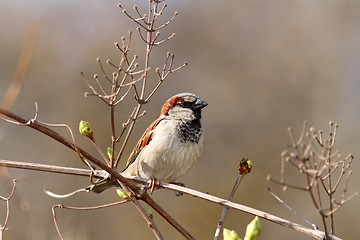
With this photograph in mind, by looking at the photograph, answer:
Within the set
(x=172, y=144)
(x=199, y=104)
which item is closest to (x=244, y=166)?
(x=172, y=144)

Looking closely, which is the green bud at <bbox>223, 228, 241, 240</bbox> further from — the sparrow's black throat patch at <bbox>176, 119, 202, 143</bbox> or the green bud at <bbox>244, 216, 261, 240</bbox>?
the sparrow's black throat patch at <bbox>176, 119, 202, 143</bbox>

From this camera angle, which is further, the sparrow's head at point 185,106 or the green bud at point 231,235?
the sparrow's head at point 185,106

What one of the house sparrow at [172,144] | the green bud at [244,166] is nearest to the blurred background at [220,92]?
the house sparrow at [172,144]

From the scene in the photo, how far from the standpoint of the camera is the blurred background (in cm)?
743

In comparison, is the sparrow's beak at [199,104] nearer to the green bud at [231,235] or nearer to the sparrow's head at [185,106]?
the sparrow's head at [185,106]

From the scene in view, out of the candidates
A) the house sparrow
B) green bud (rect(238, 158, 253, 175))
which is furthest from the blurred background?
green bud (rect(238, 158, 253, 175))

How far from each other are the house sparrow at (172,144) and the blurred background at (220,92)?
3.36 m

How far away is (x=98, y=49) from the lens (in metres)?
8.66

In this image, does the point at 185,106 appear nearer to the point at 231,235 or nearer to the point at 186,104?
the point at 186,104

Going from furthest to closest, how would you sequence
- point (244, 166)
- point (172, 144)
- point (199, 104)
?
point (199, 104) → point (172, 144) → point (244, 166)

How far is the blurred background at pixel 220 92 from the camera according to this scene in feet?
24.4

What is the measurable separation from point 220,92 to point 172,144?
5.07 metres

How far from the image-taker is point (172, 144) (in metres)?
3.40

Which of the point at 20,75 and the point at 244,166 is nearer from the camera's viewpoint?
the point at 20,75
